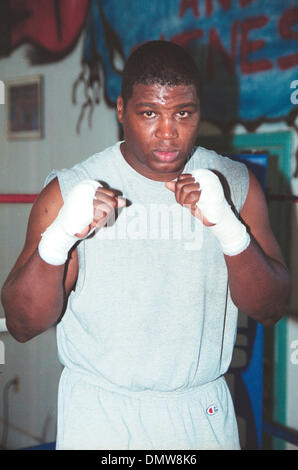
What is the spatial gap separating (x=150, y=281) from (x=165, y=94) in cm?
33

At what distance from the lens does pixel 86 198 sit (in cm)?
84

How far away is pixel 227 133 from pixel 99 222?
105cm

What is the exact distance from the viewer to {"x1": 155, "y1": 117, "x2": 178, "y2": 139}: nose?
2.87 feet

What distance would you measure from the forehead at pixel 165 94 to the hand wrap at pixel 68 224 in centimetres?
17

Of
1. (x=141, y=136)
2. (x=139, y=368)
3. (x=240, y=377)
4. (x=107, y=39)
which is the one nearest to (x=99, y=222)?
(x=141, y=136)

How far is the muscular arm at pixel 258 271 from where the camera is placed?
93 centimetres

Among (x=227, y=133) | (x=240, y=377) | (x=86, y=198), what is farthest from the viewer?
(x=227, y=133)

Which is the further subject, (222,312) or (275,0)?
(275,0)

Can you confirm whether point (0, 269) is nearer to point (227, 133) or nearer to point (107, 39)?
point (107, 39)

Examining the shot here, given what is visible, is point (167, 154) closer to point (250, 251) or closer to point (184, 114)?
point (184, 114)

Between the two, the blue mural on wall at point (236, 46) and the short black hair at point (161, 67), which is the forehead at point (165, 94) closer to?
the short black hair at point (161, 67)
